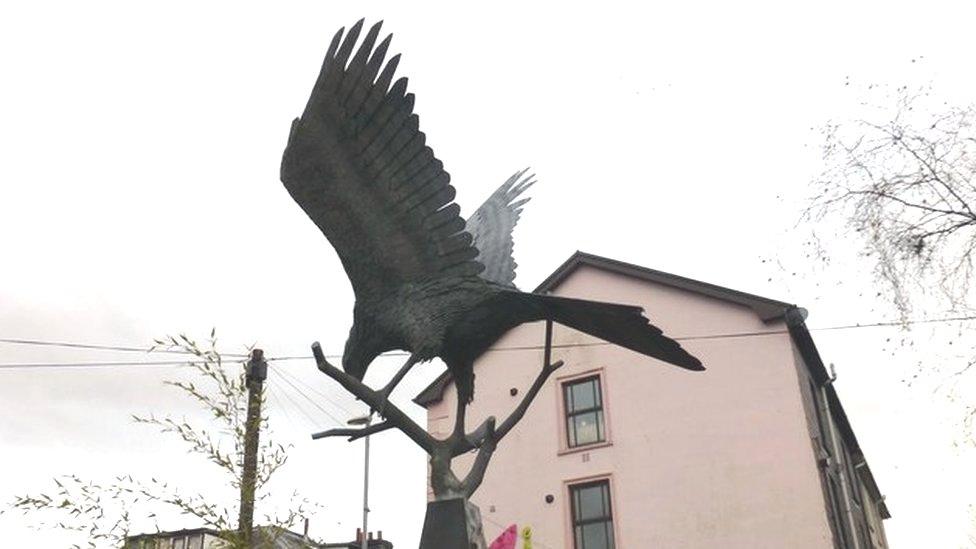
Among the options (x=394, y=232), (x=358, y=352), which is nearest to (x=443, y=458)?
(x=358, y=352)

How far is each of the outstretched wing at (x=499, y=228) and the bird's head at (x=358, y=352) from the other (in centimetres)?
95

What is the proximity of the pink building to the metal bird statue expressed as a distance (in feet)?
29.4

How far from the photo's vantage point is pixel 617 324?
5.22 metres

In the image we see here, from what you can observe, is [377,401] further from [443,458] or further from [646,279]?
[646,279]

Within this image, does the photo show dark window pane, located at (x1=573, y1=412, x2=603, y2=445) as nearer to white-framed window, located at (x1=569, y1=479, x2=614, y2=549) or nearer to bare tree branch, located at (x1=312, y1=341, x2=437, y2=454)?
white-framed window, located at (x1=569, y1=479, x2=614, y2=549)

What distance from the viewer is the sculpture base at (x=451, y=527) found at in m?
4.98

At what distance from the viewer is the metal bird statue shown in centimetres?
510

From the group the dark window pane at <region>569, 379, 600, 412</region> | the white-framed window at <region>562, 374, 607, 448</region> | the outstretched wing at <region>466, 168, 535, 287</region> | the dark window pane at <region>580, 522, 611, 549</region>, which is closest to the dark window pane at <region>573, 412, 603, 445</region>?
the white-framed window at <region>562, 374, 607, 448</region>

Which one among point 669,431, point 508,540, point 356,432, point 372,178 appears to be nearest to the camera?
point 372,178

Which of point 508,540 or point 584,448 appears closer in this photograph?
point 508,540

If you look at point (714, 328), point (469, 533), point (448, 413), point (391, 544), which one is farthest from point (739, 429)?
point (391, 544)

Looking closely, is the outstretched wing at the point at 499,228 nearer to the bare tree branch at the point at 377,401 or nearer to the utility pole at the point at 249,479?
the bare tree branch at the point at 377,401

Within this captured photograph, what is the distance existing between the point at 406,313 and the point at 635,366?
10520 mm

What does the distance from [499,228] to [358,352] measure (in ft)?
6.34
